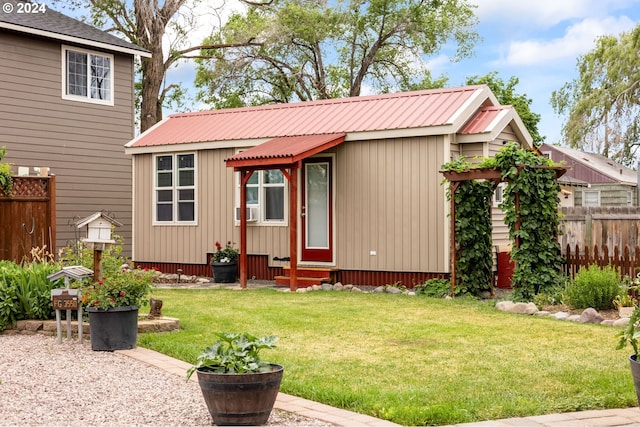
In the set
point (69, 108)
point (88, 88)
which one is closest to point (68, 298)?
point (69, 108)

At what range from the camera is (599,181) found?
1176 inches

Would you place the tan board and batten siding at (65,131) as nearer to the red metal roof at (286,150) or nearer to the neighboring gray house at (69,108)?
the neighboring gray house at (69,108)

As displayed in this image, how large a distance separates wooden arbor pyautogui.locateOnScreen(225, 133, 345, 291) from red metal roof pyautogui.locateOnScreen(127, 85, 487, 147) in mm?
624

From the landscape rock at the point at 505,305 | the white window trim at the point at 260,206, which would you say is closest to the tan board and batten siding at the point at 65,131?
the white window trim at the point at 260,206

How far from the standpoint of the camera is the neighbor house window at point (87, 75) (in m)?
17.3

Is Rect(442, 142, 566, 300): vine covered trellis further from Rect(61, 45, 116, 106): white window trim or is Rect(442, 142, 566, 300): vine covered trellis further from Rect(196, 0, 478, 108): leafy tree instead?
Rect(196, 0, 478, 108): leafy tree

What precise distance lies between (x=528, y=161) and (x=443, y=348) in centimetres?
472

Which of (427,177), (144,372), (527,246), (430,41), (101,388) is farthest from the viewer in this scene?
(430,41)

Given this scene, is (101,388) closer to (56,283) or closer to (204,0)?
(56,283)

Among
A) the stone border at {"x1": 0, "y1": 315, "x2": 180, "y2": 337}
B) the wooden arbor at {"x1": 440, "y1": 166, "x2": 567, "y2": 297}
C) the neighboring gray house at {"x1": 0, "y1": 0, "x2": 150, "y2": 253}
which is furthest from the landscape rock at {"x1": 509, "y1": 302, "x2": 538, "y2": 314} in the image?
the neighboring gray house at {"x1": 0, "y1": 0, "x2": 150, "y2": 253}

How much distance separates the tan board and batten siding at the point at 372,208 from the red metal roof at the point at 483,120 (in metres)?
0.66

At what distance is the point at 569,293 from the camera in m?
10.2

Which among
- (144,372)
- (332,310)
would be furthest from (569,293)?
(144,372)

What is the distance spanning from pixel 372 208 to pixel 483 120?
242 centimetres
